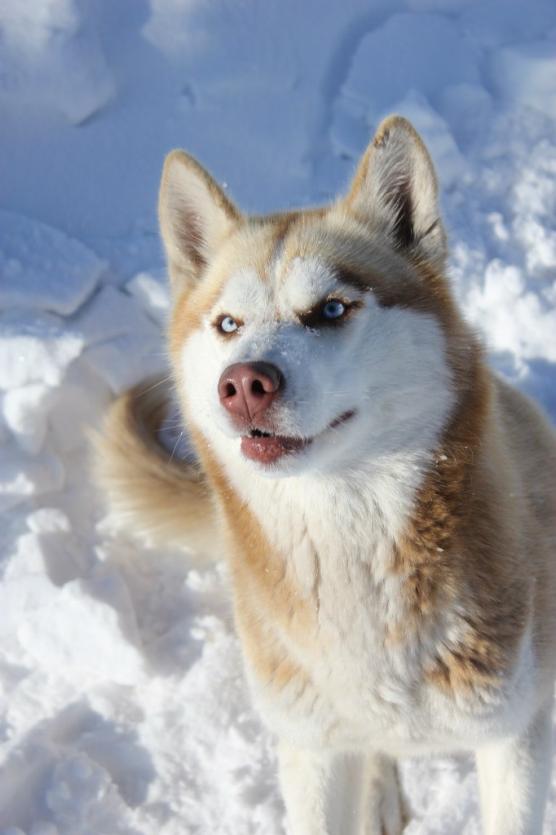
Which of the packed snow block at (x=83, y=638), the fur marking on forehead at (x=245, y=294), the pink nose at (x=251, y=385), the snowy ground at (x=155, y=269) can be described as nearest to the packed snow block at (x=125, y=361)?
the snowy ground at (x=155, y=269)

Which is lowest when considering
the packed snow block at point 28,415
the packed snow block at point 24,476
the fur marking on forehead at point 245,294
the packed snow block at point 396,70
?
the packed snow block at point 24,476

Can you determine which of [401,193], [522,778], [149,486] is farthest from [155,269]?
[522,778]

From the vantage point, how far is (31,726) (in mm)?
2959

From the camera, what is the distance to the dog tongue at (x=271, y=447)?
76.5 inches

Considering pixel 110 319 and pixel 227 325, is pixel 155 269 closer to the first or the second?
pixel 110 319

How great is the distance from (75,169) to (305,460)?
9.30 feet

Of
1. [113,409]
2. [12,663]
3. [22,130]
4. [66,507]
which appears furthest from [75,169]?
[12,663]

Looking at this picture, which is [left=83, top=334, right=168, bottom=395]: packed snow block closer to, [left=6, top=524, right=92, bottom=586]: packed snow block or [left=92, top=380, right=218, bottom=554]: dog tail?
[left=92, top=380, right=218, bottom=554]: dog tail

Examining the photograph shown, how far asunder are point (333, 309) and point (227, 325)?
26 cm

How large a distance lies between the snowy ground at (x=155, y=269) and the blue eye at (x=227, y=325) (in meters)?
1.41

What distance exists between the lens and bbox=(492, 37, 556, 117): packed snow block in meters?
4.58

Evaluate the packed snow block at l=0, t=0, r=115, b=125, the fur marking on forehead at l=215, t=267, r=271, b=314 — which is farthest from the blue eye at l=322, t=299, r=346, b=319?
the packed snow block at l=0, t=0, r=115, b=125

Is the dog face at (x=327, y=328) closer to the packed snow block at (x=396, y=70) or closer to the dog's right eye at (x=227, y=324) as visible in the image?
the dog's right eye at (x=227, y=324)

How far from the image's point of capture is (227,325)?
2090 millimetres
